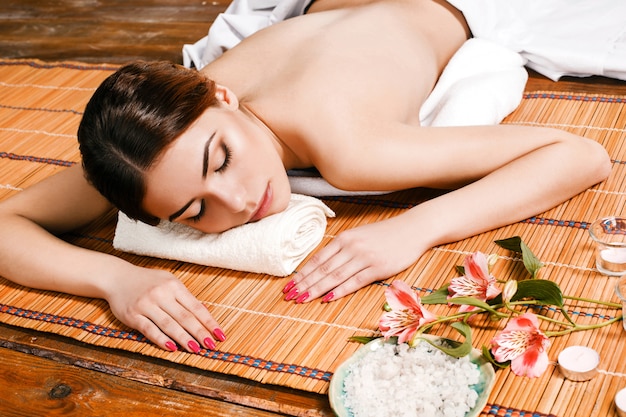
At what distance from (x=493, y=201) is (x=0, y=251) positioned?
1.19m

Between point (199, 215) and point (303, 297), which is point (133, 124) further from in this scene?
point (303, 297)

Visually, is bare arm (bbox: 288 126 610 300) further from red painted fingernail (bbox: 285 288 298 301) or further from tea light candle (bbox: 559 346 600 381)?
tea light candle (bbox: 559 346 600 381)

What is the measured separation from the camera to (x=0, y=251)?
1934 mm

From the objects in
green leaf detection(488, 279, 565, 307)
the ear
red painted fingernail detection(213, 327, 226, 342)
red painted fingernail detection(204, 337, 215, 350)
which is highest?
the ear

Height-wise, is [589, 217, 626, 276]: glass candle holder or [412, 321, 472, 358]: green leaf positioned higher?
[589, 217, 626, 276]: glass candle holder

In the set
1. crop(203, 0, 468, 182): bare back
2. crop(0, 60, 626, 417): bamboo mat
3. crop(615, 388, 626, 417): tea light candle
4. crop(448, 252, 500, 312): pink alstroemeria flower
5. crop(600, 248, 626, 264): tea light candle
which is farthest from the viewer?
crop(203, 0, 468, 182): bare back

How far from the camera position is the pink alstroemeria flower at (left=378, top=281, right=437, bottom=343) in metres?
1.44

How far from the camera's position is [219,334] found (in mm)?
1687

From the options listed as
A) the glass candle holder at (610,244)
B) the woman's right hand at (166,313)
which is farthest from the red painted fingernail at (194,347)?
the glass candle holder at (610,244)

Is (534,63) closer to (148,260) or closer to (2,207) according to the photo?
(148,260)

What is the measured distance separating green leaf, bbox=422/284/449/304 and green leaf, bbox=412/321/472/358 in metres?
0.11

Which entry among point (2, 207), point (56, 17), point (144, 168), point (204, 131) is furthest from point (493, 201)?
point (56, 17)

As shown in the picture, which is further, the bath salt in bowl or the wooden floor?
the wooden floor

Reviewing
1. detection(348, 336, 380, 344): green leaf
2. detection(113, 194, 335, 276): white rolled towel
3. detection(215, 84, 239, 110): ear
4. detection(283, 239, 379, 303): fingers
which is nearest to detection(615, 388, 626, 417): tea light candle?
detection(348, 336, 380, 344): green leaf
